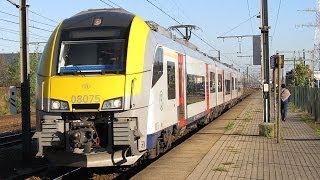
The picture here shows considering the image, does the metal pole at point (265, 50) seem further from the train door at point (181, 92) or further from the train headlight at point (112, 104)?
the train headlight at point (112, 104)

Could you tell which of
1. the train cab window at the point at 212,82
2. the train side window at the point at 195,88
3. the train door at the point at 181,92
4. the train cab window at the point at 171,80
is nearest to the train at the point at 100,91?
the train cab window at the point at 171,80

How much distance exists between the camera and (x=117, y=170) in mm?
10914

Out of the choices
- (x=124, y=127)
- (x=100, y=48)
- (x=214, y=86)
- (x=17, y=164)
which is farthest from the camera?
(x=214, y=86)

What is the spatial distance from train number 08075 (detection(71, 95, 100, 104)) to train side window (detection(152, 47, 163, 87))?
1463 millimetres

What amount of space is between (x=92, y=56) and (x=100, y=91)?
967 mm

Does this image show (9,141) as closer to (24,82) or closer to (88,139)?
(24,82)

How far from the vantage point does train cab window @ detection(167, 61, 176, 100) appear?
38.5 ft

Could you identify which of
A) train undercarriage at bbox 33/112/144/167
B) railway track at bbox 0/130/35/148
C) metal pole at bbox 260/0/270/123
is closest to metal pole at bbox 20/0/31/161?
train undercarriage at bbox 33/112/144/167

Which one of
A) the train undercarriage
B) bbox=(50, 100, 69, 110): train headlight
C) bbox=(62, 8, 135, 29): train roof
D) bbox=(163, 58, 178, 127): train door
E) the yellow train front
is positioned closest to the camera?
the train undercarriage

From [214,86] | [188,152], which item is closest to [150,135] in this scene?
[188,152]

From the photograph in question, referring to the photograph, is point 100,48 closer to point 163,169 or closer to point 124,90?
point 124,90

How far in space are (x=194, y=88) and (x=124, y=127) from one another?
763 cm

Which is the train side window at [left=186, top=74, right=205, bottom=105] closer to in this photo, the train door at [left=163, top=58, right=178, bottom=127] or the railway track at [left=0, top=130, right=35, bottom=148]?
the train door at [left=163, top=58, right=178, bottom=127]

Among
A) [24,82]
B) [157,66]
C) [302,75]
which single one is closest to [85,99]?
[157,66]
